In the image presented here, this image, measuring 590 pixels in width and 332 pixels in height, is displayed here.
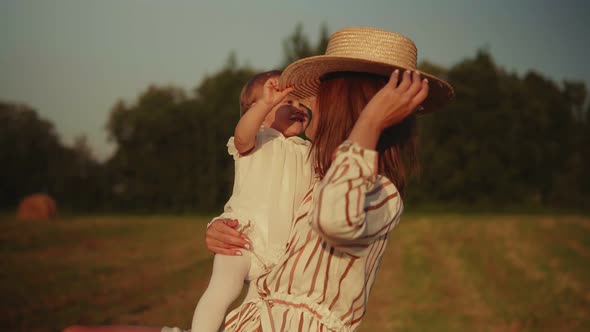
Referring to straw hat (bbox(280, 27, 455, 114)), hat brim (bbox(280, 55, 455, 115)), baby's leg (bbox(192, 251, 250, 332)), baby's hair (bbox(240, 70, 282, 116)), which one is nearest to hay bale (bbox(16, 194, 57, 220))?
baby's hair (bbox(240, 70, 282, 116))

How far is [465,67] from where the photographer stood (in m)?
52.4

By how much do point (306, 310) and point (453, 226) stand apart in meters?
21.4

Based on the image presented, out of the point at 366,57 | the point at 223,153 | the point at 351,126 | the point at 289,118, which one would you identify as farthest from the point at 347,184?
the point at 223,153

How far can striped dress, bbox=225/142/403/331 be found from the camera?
5.53 feet

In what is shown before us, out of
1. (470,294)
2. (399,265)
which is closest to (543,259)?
(399,265)

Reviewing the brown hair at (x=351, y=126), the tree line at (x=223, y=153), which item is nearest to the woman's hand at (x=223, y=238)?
the brown hair at (x=351, y=126)

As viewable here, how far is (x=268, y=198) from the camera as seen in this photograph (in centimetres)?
270

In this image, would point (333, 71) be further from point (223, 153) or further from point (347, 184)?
point (223, 153)

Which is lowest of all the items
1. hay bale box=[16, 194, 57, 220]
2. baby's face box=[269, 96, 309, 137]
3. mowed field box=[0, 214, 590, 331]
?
hay bale box=[16, 194, 57, 220]

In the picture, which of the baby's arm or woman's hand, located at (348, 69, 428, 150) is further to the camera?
the baby's arm

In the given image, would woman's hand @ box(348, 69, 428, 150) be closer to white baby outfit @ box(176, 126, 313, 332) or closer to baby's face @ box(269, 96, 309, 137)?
white baby outfit @ box(176, 126, 313, 332)

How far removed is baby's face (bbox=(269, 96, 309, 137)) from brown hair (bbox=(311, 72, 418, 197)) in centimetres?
98

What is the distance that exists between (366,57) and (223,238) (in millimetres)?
863

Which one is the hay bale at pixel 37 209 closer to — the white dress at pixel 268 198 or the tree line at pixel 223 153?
the tree line at pixel 223 153
